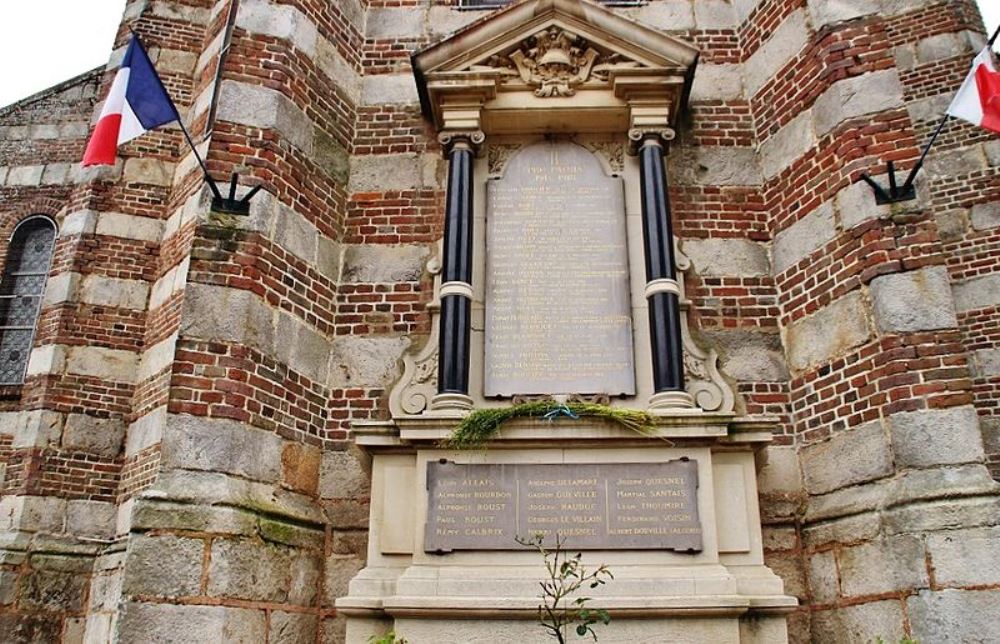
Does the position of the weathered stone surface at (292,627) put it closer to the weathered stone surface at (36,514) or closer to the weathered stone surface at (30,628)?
the weathered stone surface at (30,628)

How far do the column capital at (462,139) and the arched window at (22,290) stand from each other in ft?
25.4

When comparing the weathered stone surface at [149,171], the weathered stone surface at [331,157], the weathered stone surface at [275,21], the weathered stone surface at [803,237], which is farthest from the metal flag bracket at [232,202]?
the weathered stone surface at [803,237]

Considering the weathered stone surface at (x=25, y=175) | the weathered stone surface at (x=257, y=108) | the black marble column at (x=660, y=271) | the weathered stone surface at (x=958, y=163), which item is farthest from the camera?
the weathered stone surface at (x=25, y=175)

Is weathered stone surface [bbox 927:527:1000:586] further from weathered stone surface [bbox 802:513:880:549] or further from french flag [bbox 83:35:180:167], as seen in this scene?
french flag [bbox 83:35:180:167]

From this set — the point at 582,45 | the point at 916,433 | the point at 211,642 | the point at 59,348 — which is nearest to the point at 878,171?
the point at 916,433

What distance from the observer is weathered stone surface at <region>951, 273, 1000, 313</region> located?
9.91 meters

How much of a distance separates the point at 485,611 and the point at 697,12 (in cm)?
703

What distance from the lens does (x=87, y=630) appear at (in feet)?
22.3

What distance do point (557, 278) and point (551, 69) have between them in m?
2.28

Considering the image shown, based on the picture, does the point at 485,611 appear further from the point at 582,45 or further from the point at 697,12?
the point at 697,12

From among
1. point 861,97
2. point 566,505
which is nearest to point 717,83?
point 861,97

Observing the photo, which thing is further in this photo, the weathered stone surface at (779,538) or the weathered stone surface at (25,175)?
the weathered stone surface at (25,175)

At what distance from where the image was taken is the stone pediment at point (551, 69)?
781cm

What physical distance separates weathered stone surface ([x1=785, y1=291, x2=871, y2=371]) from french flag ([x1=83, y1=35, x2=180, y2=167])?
5.92m
